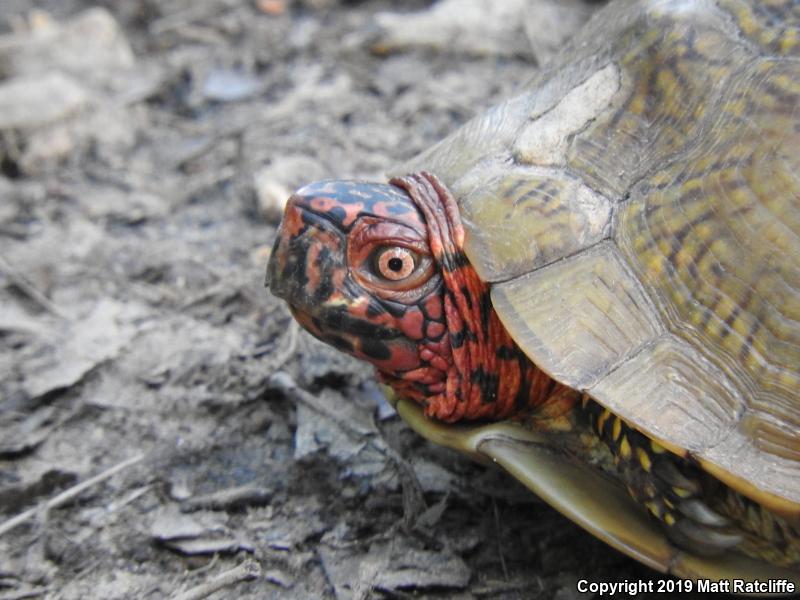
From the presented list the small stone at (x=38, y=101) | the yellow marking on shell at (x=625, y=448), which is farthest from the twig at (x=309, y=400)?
the small stone at (x=38, y=101)

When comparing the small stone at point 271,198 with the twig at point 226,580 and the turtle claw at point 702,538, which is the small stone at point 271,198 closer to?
the twig at point 226,580

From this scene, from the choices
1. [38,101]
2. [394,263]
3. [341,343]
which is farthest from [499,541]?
[38,101]

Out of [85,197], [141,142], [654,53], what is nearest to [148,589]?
[654,53]

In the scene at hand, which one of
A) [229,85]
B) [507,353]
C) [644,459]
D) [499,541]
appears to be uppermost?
[229,85]

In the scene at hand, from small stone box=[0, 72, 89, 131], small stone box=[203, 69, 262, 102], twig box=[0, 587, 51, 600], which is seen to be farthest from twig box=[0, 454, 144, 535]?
small stone box=[203, 69, 262, 102]

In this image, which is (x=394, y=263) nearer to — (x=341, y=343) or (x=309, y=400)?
(x=341, y=343)

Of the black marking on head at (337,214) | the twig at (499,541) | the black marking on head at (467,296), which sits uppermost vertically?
the black marking on head at (337,214)
